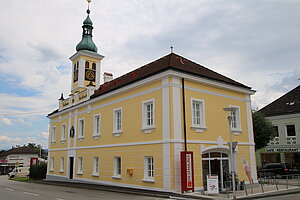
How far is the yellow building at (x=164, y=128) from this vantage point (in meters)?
15.4

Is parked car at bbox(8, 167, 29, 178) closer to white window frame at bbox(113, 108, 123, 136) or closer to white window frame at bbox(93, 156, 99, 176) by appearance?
white window frame at bbox(93, 156, 99, 176)

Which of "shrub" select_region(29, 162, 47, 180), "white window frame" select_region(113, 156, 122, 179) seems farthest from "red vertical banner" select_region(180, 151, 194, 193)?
"shrub" select_region(29, 162, 47, 180)

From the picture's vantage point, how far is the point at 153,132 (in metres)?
16.1

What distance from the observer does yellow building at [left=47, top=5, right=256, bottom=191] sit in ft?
50.4

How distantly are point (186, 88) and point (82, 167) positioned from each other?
1201cm

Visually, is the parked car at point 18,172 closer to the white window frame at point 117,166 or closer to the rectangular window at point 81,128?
the rectangular window at point 81,128

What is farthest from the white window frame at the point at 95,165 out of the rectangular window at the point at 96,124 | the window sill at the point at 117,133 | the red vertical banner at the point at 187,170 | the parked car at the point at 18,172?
the parked car at the point at 18,172

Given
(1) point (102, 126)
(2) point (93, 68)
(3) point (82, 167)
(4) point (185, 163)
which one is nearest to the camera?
(4) point (185, 163)

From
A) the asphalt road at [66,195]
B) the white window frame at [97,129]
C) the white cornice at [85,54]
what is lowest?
the asphalt road at [66,195]

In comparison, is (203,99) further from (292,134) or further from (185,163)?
(292,134)

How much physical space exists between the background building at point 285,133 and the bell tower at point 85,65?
69.2 ft

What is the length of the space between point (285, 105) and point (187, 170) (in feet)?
79.9

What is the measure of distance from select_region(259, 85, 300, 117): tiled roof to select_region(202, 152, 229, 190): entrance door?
1884cm

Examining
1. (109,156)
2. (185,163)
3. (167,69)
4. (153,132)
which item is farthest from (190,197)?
(109,156)
